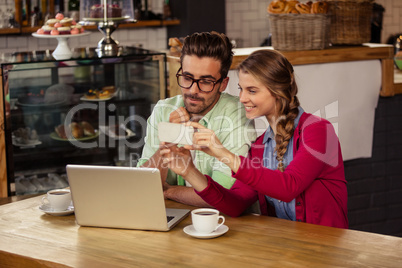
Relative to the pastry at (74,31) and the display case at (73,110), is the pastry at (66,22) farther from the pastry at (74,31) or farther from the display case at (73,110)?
the display case at (73,110)

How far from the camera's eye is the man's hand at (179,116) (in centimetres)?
246

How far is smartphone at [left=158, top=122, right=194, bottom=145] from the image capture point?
6.37 feet

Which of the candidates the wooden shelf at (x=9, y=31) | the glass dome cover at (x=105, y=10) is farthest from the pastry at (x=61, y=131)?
the wooden shelf at (x=9, y=31)

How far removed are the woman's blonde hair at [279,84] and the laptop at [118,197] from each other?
0.53m

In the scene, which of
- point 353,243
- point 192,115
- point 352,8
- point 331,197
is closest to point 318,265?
point 353,243

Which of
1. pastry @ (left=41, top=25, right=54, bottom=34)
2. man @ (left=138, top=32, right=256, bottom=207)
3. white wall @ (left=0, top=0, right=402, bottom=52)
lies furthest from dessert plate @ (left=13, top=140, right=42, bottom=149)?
white wall @ (left=0, top=0, right=402, bottom=52)

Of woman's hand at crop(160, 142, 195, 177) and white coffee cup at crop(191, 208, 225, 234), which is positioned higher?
woman's hand at crop(160, 142, 195, 177)

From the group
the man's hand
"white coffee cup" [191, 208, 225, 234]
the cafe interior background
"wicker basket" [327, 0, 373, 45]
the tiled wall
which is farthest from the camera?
the tiled wall

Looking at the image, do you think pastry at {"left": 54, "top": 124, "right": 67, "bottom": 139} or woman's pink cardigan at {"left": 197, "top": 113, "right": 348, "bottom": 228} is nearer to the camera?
woman's pink cardigan at {"left": 197, "top": 113, "right": 348, "bottom": 228}

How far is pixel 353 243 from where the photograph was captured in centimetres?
189

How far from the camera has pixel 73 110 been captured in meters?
3.54

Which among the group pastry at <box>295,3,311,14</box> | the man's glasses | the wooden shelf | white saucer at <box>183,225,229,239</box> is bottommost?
white saucer at <box>183,225,229,239</box>

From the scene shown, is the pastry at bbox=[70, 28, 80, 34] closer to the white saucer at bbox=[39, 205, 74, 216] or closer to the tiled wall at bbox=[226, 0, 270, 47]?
the white saucer at bbox=[39, 205, 74, 216]

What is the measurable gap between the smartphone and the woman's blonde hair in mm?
455
